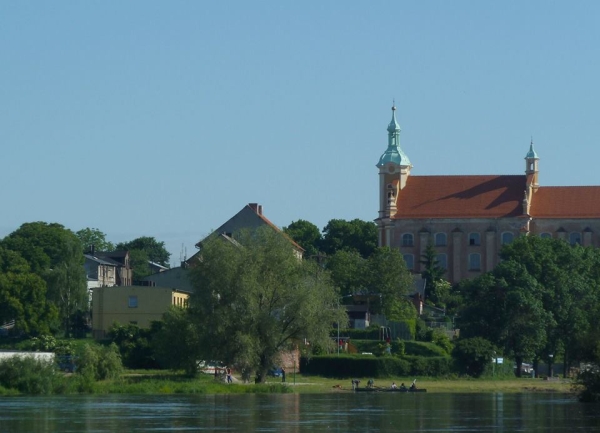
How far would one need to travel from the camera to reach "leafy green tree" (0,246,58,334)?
105m

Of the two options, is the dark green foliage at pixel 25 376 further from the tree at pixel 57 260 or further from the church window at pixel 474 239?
the church window at pixel 474 239

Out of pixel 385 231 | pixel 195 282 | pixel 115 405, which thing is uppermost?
pixel 385 231

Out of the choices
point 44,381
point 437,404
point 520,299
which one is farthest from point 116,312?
point 437,404

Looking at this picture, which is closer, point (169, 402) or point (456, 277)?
point (169, 402)

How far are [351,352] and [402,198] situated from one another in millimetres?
65394

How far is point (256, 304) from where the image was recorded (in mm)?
77438

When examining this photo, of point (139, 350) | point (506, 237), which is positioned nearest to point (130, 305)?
point (139, 350)

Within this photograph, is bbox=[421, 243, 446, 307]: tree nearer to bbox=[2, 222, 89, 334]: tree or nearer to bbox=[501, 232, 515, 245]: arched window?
bbox=[501, 232, 515, 245]: arched window

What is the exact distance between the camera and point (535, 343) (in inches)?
3959

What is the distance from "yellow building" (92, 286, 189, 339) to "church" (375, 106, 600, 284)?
58.5 meters

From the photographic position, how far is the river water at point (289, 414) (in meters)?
48.8

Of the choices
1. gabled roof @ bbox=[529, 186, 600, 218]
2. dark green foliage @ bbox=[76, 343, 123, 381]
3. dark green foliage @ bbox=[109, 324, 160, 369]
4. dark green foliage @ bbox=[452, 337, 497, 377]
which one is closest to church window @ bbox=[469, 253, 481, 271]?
gabled roof @ bbox=[529, 186, 600, 218]

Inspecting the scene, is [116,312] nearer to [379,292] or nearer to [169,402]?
[379,292]

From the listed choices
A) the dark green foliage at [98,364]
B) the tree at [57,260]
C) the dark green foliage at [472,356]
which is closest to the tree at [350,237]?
the tree at [57,260]
